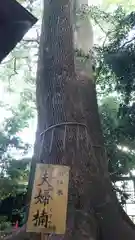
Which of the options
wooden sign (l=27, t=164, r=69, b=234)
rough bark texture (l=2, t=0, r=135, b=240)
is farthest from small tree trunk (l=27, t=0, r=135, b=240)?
wooden sign (l=27, t=164, r=69, b=234)

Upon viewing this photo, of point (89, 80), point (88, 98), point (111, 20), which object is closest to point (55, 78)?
point (88, 98)

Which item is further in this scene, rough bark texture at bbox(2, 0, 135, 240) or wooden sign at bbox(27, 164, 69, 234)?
rough bark texture at bbox(2, 0, 135, 240)

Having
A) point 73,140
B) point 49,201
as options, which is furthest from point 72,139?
point 49,201

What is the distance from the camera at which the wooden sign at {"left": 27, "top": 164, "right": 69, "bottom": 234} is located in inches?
74.7

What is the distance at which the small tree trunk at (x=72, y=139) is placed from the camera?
316 centimetres

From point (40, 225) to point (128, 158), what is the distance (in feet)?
15.3

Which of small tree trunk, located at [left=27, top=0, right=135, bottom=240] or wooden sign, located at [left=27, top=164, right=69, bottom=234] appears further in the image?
small tree trunk, located at [left=27, top=0, right=135, bottom=240]

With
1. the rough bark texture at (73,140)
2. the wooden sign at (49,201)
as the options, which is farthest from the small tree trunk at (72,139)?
the wooden sign at (49,201)

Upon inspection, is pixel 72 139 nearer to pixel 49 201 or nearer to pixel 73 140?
pixel 73 140

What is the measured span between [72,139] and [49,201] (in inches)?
64.5

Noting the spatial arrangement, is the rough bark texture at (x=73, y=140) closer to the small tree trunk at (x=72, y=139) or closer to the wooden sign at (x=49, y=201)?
the small tree trunk at (x=72, y=139)

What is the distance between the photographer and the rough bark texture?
124 inches

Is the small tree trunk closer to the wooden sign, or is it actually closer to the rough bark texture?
the rough bark texture

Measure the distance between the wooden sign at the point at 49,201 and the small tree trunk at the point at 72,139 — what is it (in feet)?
3.20
